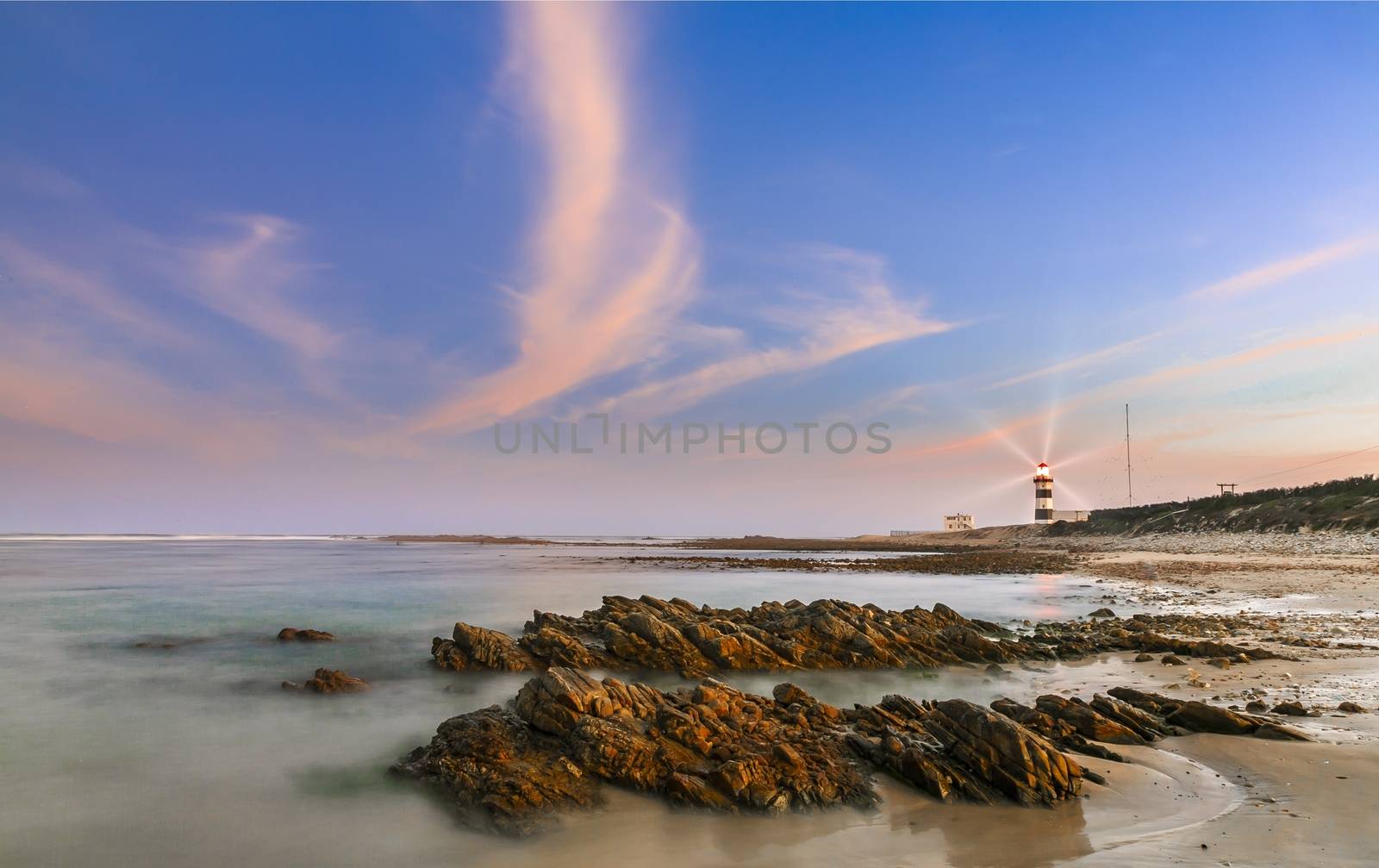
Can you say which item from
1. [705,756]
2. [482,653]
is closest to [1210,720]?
[705,756]

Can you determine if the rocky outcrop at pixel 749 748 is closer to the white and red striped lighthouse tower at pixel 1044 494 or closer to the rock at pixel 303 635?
the rock at pixel 303 635

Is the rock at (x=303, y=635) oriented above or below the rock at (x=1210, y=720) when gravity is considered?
Result: below

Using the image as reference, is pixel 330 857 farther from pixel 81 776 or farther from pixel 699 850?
pixel 81 776

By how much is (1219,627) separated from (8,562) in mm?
77061

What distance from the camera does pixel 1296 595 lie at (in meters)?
24.5

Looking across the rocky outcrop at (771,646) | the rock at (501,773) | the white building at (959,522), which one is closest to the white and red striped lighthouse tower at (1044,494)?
the white building at (959,522)

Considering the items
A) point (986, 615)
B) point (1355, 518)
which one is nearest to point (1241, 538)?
point (1355, 518)

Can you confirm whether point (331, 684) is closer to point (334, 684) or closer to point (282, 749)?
point (334, 684)

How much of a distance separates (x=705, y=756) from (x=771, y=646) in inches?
331

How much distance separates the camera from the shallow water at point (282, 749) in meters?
6.85

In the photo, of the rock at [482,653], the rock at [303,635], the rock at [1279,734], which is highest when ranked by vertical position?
the rock at [1279,734]

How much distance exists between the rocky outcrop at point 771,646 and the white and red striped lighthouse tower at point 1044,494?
3385 inches

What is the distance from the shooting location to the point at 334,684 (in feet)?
45.8

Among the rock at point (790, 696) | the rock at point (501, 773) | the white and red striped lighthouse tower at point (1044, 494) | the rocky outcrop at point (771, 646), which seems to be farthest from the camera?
the white and red striped lighthouse tower at point (1044, 494)
